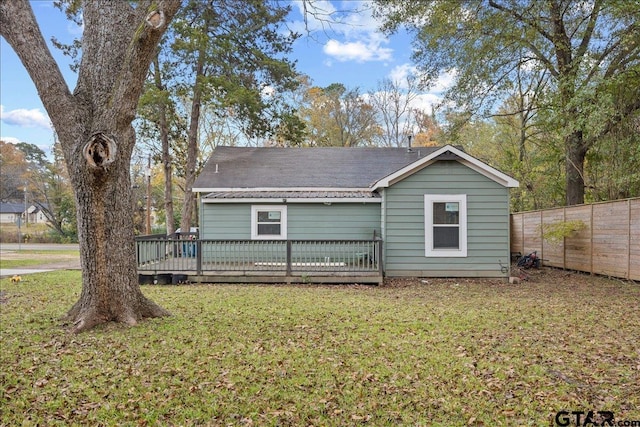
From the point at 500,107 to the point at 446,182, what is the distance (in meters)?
15.0

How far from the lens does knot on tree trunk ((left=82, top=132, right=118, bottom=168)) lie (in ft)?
17.3

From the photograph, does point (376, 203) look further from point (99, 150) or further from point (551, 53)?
point (551, 53)

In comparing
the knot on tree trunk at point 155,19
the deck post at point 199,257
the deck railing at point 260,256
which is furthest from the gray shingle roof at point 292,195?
the knot on tree trunk at point 155,19

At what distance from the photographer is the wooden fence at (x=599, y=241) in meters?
9.37

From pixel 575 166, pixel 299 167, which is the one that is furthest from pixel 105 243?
pixel 575 166

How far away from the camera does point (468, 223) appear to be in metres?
10.9

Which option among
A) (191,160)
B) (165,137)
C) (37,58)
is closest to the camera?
(37,58)

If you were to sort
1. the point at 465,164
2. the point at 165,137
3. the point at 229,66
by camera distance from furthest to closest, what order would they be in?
the point at 165,137 < the point at 229,66 < the point at 465,164

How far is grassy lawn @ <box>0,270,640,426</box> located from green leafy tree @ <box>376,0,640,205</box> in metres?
6.33

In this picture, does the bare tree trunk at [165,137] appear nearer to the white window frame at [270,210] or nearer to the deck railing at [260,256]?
the white window frame at [270,210]

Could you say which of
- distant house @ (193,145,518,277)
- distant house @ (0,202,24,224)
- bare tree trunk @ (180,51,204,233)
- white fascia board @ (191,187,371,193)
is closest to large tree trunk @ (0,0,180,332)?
distant house @ (193,145,518,277)

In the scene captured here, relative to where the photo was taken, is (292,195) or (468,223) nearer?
(468,223)

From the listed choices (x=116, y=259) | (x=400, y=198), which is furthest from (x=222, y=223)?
(x=116, y=259)

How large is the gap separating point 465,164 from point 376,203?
2.89 meters
